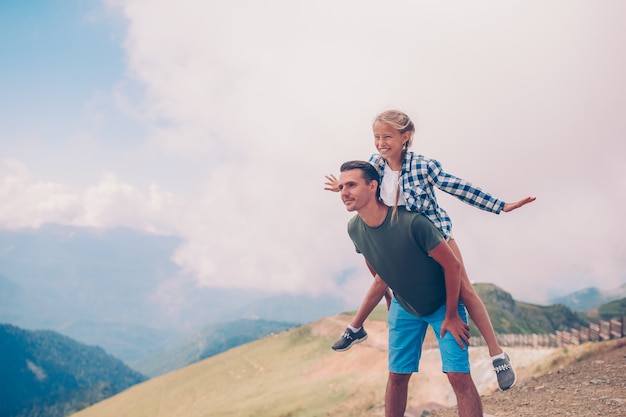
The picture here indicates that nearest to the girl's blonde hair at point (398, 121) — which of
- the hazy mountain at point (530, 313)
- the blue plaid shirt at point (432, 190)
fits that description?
the blue plaid shirt at point (432, 190)

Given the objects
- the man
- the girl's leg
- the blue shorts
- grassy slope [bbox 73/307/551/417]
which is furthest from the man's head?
grassy slope [bbox 73/307/551/417]

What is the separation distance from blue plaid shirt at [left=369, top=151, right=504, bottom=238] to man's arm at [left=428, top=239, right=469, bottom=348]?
0.32m

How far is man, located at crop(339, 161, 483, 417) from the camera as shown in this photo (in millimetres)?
3811

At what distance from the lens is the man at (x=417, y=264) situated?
3811mm

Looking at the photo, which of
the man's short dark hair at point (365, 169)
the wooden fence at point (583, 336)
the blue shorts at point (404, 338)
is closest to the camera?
the man's short dark hair at point (365, 169)

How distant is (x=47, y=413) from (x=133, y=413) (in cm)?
16924

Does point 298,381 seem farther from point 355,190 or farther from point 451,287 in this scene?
point 355,190

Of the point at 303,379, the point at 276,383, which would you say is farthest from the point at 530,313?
the point at 303,379

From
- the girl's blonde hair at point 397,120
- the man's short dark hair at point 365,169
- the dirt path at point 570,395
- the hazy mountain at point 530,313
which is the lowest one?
the dirt path at point 570,395

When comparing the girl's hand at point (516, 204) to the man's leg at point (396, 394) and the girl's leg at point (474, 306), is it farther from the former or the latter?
the man's leg at point (396, 394)

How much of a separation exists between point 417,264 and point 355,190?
870 millimetres

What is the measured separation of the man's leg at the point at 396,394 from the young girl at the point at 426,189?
0.97 m

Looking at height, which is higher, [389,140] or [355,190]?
[389,140]

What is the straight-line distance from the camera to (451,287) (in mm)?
3855
